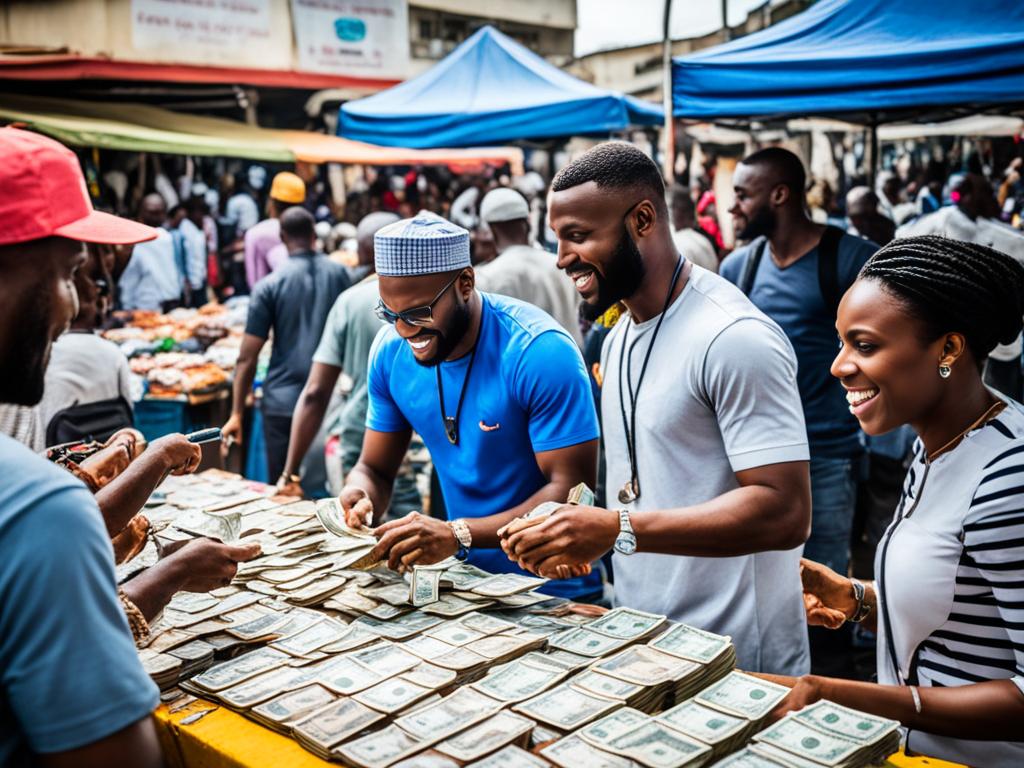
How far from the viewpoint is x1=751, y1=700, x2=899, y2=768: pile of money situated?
1.62 m

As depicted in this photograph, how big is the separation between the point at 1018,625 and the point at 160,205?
1050 cm

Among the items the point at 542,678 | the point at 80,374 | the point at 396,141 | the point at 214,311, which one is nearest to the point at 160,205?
the point at 214,311

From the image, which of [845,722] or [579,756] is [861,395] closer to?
[845,722]

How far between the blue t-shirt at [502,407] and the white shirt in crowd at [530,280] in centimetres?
239

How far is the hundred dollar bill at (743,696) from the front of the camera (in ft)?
5.92

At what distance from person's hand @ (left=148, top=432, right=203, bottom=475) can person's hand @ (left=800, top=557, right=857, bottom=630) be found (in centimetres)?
173

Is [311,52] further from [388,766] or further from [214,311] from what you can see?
[388,766]

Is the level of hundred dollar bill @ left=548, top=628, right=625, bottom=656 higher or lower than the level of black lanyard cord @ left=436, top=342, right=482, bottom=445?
lower

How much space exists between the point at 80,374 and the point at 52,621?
2.79 m

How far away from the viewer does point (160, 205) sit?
10.5 m

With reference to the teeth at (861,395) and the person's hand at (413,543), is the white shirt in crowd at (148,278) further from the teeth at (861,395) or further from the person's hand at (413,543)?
the teeth at (861,395)

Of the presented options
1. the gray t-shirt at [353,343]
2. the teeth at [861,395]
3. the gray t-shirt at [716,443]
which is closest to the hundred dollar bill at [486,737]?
the gray t-shirt at [716,443]

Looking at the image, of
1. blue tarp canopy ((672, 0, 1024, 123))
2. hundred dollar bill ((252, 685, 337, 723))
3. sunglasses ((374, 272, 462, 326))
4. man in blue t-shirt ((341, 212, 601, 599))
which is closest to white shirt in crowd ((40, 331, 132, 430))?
man in blue t-shirt ((341, 212, 601, 599))

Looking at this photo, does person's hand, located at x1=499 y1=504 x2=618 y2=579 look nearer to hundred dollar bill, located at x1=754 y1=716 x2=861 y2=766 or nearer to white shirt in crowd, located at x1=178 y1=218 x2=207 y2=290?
hundred dollar bill, located at x1=754 y1=716 x2=861 y2=766
